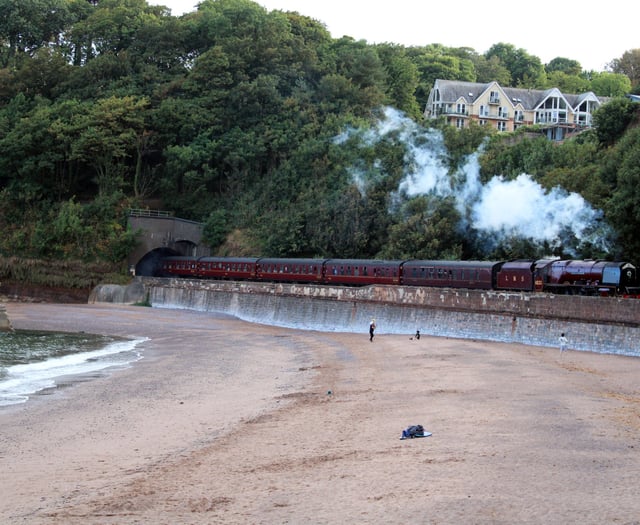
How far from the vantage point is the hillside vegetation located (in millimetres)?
46969

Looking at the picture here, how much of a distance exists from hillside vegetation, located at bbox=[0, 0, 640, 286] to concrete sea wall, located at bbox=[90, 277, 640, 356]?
26.6 feet

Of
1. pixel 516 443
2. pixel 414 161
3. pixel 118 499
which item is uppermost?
pixel 414 161

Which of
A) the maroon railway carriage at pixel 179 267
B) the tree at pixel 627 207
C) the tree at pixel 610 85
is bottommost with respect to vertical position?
the maroon railway carriage at pixel 179 267

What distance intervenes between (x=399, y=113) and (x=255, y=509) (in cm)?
6485

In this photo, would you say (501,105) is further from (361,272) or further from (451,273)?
(451,273)

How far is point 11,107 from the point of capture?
75.2 m

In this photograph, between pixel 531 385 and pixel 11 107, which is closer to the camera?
pixel 531 385

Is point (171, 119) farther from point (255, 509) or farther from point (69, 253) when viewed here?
point (255, 509)

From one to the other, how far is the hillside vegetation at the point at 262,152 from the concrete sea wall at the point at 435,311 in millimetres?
8123

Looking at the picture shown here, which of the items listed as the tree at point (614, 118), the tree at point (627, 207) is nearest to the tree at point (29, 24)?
the tree at point (614, 118)

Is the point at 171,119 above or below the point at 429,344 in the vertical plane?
above

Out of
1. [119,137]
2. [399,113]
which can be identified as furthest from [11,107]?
[399,113]

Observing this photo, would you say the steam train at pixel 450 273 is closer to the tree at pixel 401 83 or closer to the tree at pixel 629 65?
the tree at pixel 401 83

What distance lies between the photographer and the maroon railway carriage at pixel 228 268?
181 ft
